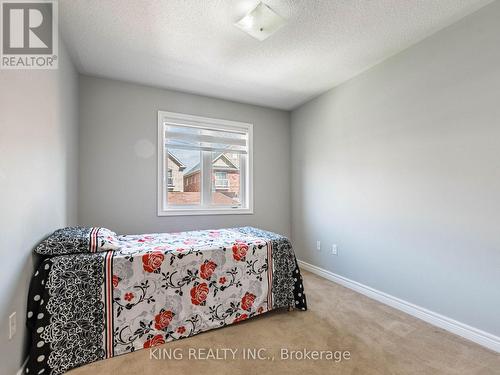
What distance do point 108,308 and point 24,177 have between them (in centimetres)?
Answer: 97

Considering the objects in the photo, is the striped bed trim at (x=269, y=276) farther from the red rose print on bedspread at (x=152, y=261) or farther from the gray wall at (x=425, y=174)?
the gray wall at (x=425, y=174)

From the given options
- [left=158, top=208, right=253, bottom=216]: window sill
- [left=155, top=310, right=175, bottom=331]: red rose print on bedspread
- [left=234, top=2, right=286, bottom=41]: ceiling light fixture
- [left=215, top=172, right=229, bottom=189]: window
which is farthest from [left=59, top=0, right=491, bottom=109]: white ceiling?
[left=155, top=310, right=175, bottom=331]: red rose print on bedspread

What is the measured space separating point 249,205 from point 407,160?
209cm

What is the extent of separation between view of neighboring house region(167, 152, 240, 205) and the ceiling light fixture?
1.81 meters

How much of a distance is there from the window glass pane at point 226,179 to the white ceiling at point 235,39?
99cm

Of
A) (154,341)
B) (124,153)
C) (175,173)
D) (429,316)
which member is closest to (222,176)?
(175,173)

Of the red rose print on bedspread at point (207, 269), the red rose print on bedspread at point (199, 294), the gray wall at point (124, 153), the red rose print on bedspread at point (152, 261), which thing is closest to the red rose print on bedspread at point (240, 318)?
the red rose print on bedspread at point (199, 294)

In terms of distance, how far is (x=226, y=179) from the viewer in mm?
3631

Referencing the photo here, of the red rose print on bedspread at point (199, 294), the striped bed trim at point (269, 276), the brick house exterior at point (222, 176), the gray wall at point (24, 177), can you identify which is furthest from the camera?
the brick house exterior at point (222, 176)

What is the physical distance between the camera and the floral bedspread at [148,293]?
5.01ft

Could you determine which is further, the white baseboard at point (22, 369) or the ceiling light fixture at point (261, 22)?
the ceiling light fixture at point (261, 22)

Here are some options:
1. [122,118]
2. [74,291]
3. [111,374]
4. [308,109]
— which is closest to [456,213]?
[308,109]

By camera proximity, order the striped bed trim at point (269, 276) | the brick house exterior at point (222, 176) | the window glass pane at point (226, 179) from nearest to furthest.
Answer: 1. the striped bed trim at point (269, 276)
2. the brick house exterior at point (222, 176)
3. the window glass pane at point (226, 179)

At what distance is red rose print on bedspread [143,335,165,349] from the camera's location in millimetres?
1768
